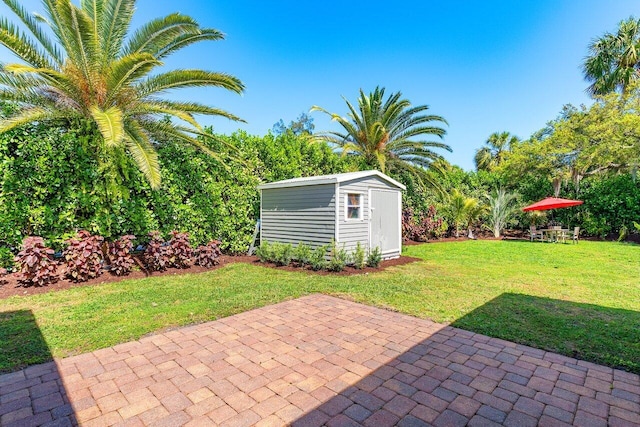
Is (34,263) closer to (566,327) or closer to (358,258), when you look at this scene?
Result: (358,258)

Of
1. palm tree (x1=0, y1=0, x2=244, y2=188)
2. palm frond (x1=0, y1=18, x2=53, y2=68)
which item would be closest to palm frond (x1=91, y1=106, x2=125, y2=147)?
palm tree (x1=0, y1=0, x2=244, y2=188)

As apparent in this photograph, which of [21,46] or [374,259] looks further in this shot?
[374,259]

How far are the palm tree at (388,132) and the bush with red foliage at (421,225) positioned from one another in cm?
189

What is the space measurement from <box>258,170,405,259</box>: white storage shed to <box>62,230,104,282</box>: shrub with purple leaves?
410cm

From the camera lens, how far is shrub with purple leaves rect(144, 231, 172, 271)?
6.80 metres

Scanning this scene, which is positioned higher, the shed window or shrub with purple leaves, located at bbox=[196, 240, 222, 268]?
the shed window

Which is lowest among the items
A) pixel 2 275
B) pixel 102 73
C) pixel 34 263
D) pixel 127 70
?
pixel 2 275

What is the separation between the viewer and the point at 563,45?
39.4ft

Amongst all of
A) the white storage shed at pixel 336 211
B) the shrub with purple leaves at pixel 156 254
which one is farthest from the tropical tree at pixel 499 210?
the shrub with purple leaves at pixel 156 254

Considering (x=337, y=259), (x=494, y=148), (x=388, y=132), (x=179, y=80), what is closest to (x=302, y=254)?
(x=337, y=259)

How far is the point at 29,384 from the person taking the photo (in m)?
2.52

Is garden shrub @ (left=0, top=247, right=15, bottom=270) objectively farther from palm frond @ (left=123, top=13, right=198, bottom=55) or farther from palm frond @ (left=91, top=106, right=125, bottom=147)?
palm frond @ (left=123, top=13, right=198, bottom=55)

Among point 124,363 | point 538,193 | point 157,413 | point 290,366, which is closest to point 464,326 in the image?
point 290,366

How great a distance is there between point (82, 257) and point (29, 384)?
3.95 meters
